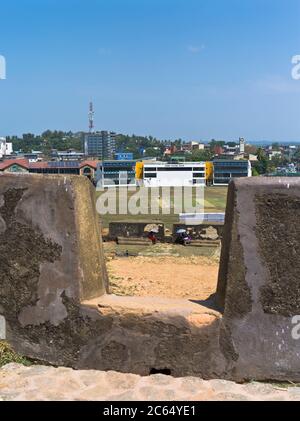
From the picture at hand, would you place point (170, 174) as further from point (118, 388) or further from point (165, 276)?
point (118, 388)

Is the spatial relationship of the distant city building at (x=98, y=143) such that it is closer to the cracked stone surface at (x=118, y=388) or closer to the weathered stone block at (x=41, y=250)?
the weathered stone block at (x=41, y=250)

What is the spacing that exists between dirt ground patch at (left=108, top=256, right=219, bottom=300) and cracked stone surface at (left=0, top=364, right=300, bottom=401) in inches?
151

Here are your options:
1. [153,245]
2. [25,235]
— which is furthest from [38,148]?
[25,235]

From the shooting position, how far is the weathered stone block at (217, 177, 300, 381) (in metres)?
3.35

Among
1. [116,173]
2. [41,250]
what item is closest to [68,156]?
[116,173]

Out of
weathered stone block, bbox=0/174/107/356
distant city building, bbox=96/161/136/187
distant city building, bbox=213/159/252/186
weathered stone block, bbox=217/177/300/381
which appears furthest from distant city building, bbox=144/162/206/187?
weathered stone block, bbox=217/177/300/381

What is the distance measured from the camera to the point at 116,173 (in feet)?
248

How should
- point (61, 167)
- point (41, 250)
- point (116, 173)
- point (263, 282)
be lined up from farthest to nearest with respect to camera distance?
point (61, 167) < point (116, 173) < point (41, 250) < point (263, 282)

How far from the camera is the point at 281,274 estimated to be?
11.0 feet

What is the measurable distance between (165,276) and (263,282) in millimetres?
6544

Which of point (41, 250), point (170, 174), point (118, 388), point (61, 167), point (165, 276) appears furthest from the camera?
point (61, 167)

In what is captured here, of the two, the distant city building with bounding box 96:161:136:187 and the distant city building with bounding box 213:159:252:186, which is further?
the distant city building with bounding box 213:159:252:186

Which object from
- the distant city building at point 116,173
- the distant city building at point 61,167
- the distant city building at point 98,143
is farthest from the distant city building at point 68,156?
the distant city building at point 116,173

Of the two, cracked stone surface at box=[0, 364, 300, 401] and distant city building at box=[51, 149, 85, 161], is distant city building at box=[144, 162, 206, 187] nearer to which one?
distant city building at box=[51, 149, 85, 161]
